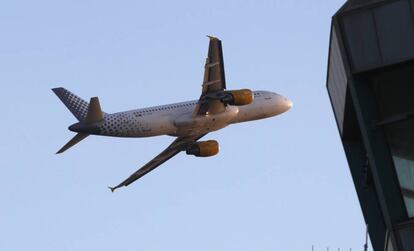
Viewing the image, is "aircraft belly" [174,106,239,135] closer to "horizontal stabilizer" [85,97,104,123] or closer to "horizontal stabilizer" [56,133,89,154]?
"horizontal stabilizer" [85,97,104,123]

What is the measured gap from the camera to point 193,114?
83.1 metres

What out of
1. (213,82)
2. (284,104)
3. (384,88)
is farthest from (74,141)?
(384,88)

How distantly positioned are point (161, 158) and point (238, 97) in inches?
710

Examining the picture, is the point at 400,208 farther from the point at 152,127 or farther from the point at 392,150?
the point at 152,127

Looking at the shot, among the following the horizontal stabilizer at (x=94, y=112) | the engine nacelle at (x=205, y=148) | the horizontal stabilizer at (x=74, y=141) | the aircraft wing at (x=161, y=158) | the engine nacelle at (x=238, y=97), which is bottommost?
the aircraft wing at (x=161, y=158)

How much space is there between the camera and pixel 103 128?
81.6 m

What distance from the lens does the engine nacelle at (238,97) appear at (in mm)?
77688

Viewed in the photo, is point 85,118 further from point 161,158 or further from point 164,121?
point 161,158

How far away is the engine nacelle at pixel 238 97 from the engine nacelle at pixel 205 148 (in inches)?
291

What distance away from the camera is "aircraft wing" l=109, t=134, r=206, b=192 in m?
89.8

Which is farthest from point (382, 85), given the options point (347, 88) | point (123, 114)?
Result: point (123, 114)

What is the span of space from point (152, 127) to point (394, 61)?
2081 inches

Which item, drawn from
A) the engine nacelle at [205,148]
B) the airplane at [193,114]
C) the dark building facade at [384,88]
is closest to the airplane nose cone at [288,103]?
the airplane at [193,114]

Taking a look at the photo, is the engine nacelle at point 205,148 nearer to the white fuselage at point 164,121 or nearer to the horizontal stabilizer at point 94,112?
the white fuselage at point 164,121
